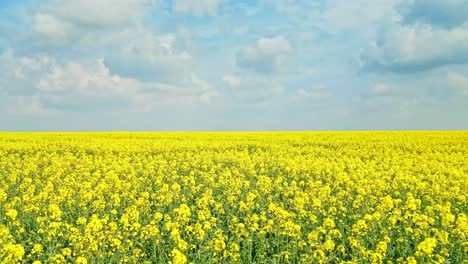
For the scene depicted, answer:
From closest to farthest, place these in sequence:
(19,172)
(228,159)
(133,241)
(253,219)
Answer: (133,241)
(253,219)
(19,172)
(228,159)

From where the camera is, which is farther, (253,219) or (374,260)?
(253,219)

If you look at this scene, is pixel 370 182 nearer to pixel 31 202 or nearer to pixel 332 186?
pixel 332 186

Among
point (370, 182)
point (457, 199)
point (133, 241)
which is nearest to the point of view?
point (133, 241)

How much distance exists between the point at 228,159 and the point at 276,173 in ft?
11.5

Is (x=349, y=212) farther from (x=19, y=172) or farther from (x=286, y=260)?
(x=19, y=172)

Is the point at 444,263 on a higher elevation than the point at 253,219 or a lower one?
lower

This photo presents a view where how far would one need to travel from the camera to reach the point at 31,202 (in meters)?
9.92

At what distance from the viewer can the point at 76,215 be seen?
378 inches

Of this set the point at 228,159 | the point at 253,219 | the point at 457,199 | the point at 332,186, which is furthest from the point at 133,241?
the point at 228,159

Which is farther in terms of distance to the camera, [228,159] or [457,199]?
[228,159]

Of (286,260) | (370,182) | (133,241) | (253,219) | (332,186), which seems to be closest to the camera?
(286,260)

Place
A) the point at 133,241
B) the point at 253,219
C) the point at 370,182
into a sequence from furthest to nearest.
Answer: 1. the point at 370,182
2. the point at 253,219
3. the point at 133,241

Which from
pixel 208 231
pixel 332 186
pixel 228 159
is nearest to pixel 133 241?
pixel 208 231

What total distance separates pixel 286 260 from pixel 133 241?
Answer: 9.13ft
